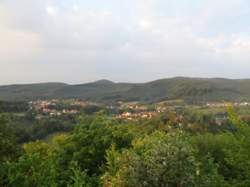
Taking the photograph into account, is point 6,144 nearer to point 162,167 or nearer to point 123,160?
point 123,160

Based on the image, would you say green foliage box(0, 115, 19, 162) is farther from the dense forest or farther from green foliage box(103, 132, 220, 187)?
green foliage box(103, 132, 220, 187)

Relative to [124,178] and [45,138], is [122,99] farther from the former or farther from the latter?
[124,178]

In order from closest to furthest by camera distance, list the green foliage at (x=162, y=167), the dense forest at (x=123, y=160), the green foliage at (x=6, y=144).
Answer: the green foliage at (x=162, y=167), the dense forest at (x=123, y=160), the green foliage at (x=6, y=144)

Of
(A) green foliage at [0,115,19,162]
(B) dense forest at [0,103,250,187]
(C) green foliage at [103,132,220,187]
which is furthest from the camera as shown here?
(A) green foliage at [0,115,19,162]

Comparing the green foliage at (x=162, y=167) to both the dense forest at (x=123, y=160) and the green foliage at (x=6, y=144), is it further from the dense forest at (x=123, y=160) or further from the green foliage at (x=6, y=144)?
the green foliage at (x=6, y=144)

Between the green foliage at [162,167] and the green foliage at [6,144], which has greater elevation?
the green foliage at [162,167]

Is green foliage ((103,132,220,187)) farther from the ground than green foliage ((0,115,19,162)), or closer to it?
farther from the ground

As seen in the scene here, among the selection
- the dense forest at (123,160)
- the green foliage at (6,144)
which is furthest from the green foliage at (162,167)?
the green foliage at (6,144)

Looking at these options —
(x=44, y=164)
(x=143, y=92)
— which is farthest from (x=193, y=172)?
(x=143, y=92)

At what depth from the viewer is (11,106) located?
105 m

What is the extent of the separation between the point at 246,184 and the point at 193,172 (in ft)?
16.4

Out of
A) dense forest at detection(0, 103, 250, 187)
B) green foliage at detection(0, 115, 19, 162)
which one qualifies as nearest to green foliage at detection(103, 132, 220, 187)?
dense forest at detection(0, 103, 250, 187)

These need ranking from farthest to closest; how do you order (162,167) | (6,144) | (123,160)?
1. (6,144)
2. (123,160)
3. (162,167)

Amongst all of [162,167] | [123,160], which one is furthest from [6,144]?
[162,167]
